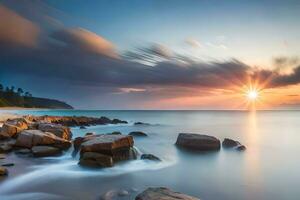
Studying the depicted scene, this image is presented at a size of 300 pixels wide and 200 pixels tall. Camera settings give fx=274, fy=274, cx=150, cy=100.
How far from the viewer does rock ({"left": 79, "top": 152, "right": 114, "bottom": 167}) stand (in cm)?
1485

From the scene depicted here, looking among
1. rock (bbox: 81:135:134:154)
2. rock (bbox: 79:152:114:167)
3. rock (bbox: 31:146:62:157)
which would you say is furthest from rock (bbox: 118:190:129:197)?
rock (bbox: 31:146:62:157)

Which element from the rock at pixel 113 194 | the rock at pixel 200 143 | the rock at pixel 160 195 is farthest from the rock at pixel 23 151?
the rock at pixel 160 195

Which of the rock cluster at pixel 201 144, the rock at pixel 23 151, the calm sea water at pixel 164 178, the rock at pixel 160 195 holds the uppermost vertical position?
the rock cluster at pixel 201 144

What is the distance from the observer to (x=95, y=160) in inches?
592

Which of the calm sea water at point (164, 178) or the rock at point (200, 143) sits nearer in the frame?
the calm sea water at point (164, 178)

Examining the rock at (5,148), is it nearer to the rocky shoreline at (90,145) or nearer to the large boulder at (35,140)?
the rocky shoreline at (90,145)

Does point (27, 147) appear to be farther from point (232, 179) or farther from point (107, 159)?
point (232, 179)

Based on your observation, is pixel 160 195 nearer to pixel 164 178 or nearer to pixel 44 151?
pixel 164 178

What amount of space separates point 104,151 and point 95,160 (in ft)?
2.70

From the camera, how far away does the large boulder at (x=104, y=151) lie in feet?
49.3

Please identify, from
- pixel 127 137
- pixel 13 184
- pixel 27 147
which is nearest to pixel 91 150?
pixel 127 137

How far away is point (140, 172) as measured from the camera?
47.5ft

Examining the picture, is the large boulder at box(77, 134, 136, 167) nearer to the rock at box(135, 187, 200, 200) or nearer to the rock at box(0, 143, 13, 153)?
the rock at box(0, 143, 13, 153)

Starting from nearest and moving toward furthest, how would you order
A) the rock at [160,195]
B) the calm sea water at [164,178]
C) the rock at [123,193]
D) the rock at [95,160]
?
1. the rock at [160,195]
2. the rock at [123,193]
3. the calm sea water at [164,178]
4. the rock at [95,160]
